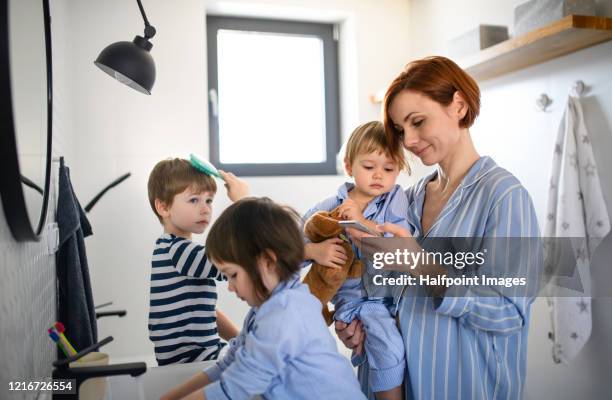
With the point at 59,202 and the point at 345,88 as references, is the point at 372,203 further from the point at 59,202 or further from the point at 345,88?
the point at 345,88

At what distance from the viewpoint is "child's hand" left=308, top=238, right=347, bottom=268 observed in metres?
1.29

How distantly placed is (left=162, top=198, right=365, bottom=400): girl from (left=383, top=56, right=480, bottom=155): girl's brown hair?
1.55ft

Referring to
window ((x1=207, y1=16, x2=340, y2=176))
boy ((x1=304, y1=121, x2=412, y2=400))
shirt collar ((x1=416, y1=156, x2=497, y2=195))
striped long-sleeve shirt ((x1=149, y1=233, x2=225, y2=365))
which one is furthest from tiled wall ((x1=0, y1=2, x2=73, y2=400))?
window ((x1=207, y1=16, x2=340, y2=176))

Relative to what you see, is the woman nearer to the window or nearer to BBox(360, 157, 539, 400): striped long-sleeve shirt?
BBox(360, 157, 539, 400): striped long-sleeve shirt

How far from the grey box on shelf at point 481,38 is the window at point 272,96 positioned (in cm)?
102

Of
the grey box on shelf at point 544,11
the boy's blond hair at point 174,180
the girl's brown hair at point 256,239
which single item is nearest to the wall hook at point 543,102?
the grey box on shelf at point 544,11

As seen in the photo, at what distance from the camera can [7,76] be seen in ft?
2.22

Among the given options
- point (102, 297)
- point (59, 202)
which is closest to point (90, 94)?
point (102, 297)

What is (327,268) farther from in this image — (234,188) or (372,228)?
(234,188)

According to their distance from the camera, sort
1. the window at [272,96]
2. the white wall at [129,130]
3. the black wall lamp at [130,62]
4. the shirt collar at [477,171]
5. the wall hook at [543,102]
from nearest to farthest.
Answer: the shirt collar at [477,171] → the black wall lamp at [130,62] → the wall hook at [543,102] → the white wall at [129,130] → the window at [272,96]

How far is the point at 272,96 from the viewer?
3029 mm

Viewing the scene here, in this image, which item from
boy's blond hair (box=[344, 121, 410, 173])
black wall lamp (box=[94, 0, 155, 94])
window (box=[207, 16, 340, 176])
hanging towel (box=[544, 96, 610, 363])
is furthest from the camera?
window (box=[207, 16, 340, 176])

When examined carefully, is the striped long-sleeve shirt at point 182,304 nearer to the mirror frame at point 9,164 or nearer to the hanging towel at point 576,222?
the mirror frame at point 9,164

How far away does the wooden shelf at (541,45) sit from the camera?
1642 millimetres
